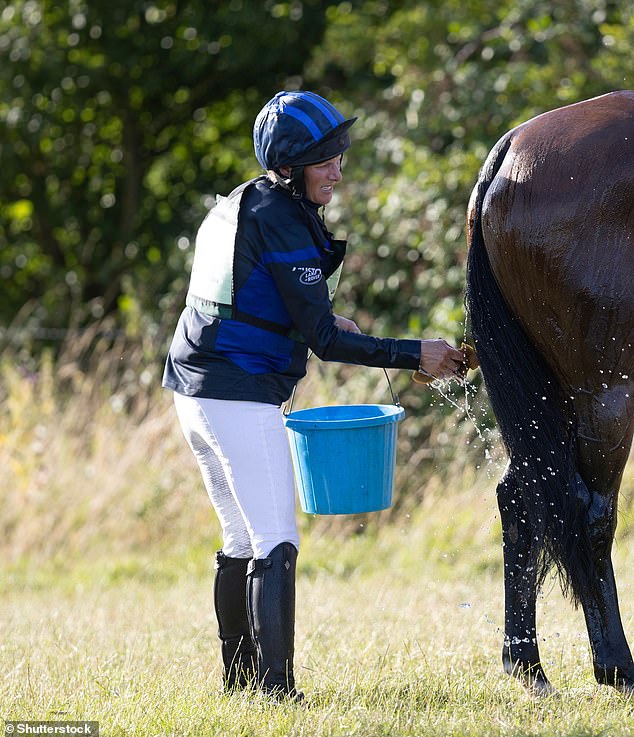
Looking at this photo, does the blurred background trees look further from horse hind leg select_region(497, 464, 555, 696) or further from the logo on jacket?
the logo on jacket

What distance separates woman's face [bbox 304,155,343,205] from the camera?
3.04m

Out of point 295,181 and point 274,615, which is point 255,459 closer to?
point 274,615

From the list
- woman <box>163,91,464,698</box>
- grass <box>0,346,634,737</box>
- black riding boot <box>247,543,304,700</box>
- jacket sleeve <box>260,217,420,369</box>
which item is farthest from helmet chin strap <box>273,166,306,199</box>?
grass <box>0,346,634,737</box>

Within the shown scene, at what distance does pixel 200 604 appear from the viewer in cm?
514

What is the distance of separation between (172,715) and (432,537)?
128 inches

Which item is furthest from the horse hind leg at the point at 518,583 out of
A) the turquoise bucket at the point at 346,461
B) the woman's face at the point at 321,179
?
the woman's face at the point at 321,179

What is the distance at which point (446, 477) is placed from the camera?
265 inches

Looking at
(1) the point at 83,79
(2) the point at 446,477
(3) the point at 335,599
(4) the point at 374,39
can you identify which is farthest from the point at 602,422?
(1) the point at 83,79

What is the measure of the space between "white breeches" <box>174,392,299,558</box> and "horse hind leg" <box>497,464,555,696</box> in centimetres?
72

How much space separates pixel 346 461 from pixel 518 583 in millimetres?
704

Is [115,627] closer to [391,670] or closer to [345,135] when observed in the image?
[391,670]

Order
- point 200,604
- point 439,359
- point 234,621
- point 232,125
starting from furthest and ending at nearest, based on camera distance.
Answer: point 232,125 < point 200,604 < point 234,621 < point 439,359

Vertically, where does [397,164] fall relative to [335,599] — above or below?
above

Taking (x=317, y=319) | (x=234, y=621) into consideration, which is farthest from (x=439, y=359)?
(x=234, y=621)
